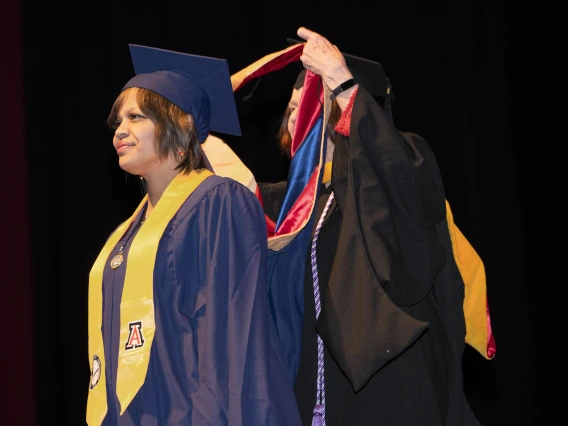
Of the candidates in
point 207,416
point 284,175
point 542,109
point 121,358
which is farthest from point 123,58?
point 207,416

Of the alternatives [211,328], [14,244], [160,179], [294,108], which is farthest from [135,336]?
[14,244]

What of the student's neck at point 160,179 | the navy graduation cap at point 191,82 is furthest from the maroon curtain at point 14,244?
the student's neck at point 160,179

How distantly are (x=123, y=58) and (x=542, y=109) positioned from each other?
213 centimetres

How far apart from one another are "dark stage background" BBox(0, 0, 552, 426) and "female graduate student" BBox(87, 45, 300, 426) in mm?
1784

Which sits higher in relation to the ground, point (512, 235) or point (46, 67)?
point (46, 67)

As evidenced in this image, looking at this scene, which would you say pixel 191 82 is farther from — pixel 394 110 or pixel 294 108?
pixel 394 110

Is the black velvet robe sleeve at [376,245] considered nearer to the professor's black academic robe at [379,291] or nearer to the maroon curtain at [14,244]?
the professor's black academic robe at [379,291]

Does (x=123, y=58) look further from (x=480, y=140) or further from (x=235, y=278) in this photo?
(x=235, y=278)

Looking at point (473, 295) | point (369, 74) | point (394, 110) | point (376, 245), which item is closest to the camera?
point (376, 245)

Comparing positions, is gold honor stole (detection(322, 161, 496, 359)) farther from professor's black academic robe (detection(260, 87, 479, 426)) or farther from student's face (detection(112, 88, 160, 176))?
student's face (detection(112, 88, 160, 176))

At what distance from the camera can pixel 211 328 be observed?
200 cm

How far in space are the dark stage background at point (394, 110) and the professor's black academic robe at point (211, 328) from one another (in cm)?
197

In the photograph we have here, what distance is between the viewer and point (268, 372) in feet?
6.49

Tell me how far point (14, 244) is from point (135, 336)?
81.5 inches
